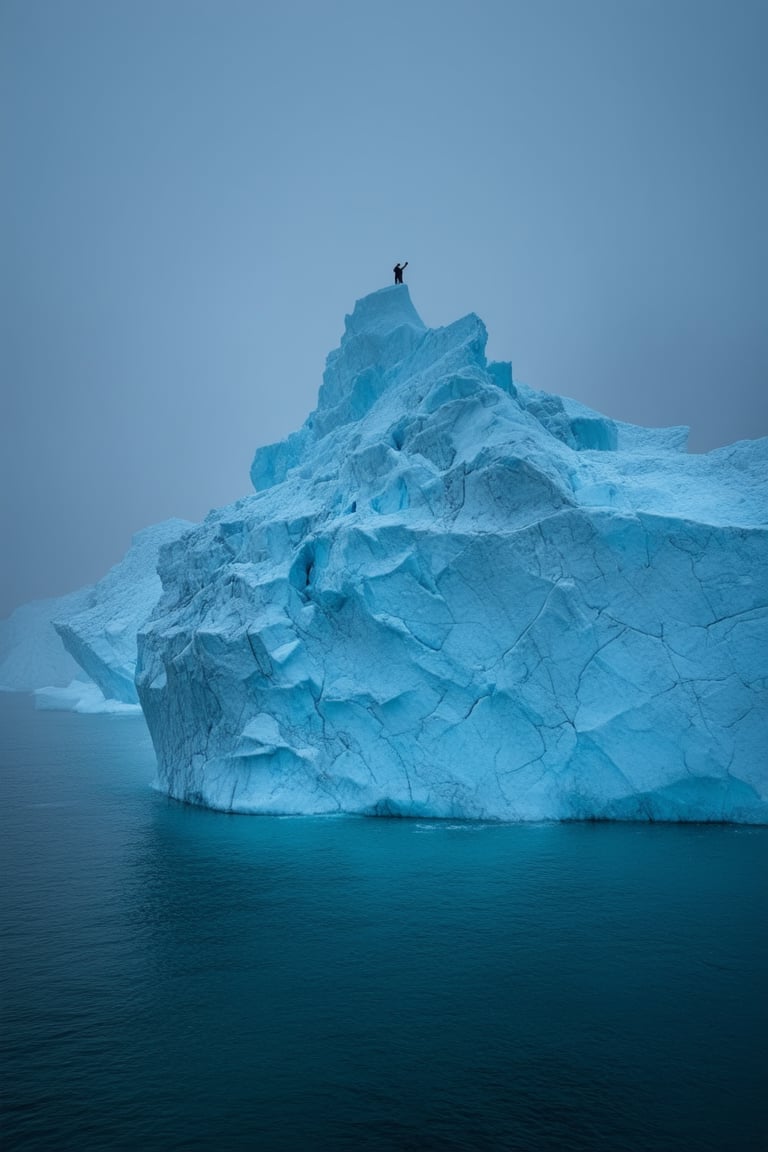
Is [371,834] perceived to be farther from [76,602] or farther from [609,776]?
[76,602]

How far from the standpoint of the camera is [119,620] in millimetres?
39906

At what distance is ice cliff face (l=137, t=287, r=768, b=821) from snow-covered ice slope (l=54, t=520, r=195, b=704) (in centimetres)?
2027

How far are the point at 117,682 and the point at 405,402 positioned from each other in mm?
28058

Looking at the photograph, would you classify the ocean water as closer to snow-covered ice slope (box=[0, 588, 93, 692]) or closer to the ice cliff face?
the ice cliff face

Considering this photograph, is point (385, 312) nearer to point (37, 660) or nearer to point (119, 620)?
point (119, 620)

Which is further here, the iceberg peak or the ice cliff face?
the iceberg peak

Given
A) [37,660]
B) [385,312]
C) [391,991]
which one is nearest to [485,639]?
[391,991]

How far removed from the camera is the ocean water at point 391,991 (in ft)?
19.9

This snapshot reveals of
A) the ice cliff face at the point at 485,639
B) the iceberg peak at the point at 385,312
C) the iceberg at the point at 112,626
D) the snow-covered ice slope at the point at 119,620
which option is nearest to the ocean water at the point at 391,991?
the ice cliff face at the point at 485,639

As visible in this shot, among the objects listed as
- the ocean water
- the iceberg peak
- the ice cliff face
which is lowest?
the ocean water

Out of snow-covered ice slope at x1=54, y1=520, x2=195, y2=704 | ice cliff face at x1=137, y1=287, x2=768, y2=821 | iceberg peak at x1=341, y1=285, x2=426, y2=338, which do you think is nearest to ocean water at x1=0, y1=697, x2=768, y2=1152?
ice cliff face at x1=137, y1=287, x2=768, y2=821

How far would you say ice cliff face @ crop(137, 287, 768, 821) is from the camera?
1428 centimetres

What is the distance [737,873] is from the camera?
1136 centimetres

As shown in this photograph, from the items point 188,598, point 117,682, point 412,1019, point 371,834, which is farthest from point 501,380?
point 117,682
